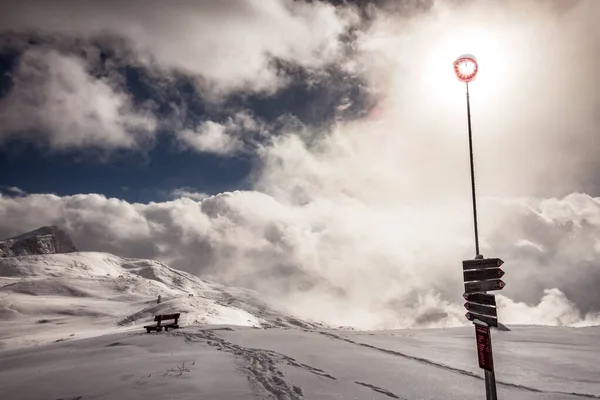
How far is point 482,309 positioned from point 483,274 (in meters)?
0.80

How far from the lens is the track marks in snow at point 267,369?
973 centimetres

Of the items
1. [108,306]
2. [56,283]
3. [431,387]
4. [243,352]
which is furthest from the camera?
[56,283]

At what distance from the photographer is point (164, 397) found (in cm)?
907

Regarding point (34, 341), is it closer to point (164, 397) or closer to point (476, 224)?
point (164, 397)

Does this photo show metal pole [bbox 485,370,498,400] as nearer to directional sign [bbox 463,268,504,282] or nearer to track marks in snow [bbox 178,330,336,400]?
directional sign [bbox 463,268,504,282]

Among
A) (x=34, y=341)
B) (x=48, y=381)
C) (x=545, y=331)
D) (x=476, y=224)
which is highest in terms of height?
(x=476, y=224)

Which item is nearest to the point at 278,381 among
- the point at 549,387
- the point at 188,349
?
the point at 188,349

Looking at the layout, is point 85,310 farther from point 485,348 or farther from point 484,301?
point 484,301

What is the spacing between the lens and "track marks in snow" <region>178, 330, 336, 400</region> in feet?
31.9

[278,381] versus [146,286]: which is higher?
[146,286]

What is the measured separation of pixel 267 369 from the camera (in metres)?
12.0

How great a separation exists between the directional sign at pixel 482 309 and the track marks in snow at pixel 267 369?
5008mm

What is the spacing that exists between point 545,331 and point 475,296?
1793cm

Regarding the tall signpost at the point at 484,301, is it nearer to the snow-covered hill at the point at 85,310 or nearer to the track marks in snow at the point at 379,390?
the track marks in snow at the point at 379,390
